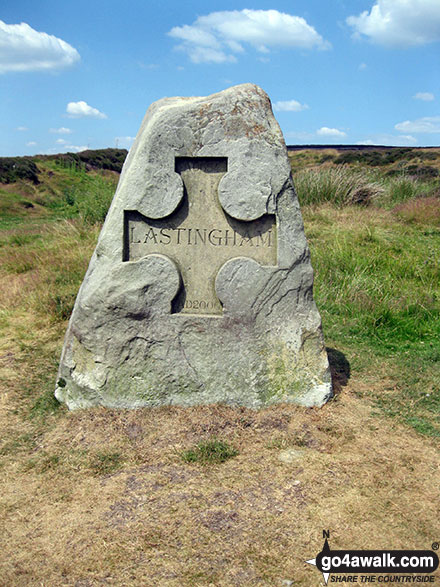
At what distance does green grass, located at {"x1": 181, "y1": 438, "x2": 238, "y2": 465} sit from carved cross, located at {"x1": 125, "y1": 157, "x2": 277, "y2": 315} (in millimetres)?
852

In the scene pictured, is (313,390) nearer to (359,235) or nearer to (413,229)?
(359,235)

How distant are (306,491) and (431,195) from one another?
1094 centimetres

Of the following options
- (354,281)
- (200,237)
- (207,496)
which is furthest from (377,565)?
(354,281)

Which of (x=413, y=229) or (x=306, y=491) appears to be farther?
(x=413, y=229)

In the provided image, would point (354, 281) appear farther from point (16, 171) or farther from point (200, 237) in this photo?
point (16, 171)

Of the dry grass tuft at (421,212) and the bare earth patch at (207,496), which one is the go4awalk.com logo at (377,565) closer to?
the bare earth patch at (207,496)

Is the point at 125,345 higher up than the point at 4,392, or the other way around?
the point at 125,345

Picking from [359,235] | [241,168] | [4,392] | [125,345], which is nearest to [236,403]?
[125,345]

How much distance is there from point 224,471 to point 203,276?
123 centimetres

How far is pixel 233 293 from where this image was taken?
339 cm

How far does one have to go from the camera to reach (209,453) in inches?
118

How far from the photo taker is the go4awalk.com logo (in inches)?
86.1

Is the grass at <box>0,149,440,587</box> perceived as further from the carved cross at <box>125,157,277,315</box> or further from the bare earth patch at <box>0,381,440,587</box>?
the carved cross at <box>125,157,277,315</box>

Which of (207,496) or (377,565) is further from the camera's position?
(207,496)
